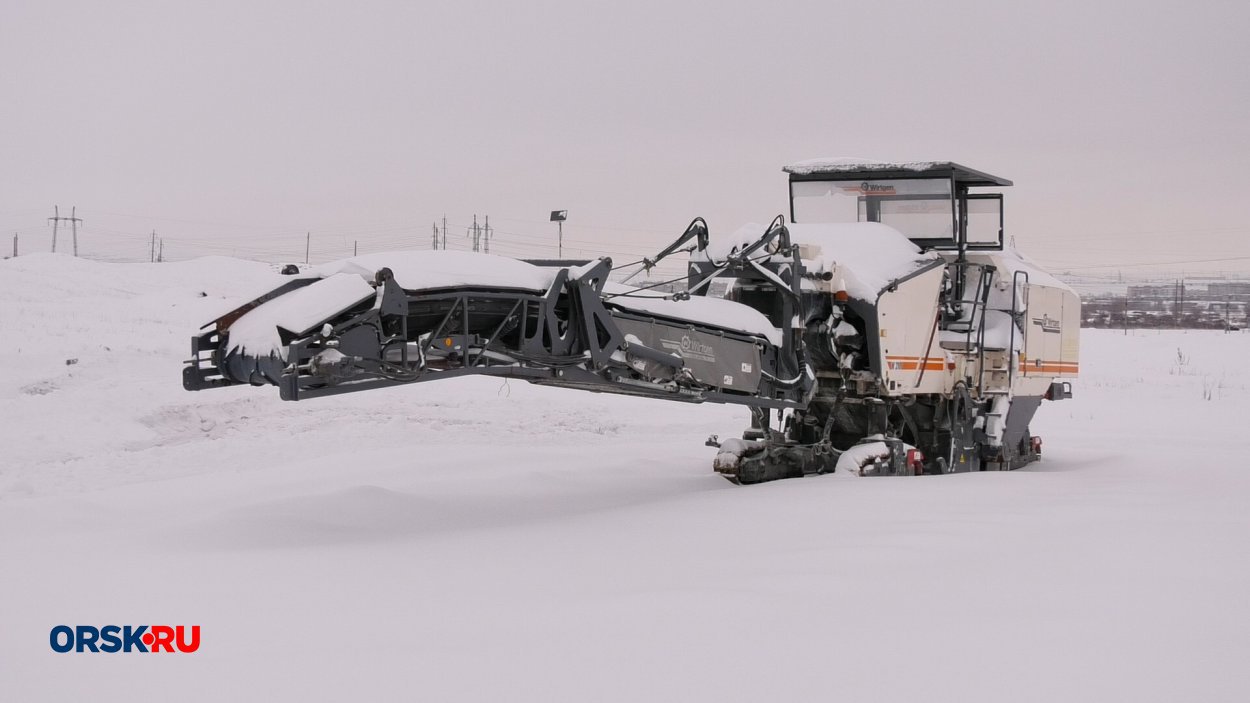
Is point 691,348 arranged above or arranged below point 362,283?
below

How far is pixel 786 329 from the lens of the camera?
9711mm

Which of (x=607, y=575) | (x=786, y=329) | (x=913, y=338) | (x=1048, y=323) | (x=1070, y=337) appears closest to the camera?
(x=607, y=575)

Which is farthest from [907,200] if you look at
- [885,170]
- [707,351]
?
[707,351]

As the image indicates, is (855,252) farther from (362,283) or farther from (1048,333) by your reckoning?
(362,283)

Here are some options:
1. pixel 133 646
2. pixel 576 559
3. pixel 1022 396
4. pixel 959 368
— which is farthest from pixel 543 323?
pixel 1022 396

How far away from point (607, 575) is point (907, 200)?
7.35 m

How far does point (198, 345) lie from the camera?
23.6ft

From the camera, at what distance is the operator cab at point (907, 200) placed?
11.6m

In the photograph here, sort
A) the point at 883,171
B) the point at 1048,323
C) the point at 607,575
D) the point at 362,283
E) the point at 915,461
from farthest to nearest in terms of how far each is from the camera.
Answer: the point at 1048,323 → the point at 883,171 → the point at 915,461 → the point at 362,283 → the point at 607,575

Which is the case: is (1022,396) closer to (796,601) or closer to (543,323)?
(543,323)

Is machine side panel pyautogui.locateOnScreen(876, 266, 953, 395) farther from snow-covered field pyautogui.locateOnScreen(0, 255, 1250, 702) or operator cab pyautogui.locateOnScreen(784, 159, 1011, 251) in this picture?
snow-covered field pyautogui.locateOnScreen(0, 255, 1250, 702)

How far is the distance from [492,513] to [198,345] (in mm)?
2260

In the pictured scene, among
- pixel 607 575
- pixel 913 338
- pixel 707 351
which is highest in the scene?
pixel 913 338

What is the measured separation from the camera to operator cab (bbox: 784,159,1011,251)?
37.9ft
